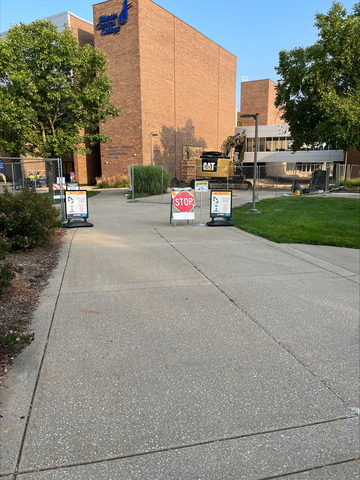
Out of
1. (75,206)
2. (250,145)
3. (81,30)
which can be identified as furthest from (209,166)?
(250,145)

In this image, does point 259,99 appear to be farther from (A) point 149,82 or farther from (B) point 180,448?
(B) point 180,448

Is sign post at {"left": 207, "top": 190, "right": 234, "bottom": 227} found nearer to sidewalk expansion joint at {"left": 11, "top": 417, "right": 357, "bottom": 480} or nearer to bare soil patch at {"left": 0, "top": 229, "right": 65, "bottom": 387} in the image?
bare soil patch at {"left": 0, "top": 229, "right": 65, "bottom": 387}

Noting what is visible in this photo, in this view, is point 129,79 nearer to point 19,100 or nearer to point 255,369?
point 19,100

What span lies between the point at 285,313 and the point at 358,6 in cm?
2904

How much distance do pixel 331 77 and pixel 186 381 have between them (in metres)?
27.2

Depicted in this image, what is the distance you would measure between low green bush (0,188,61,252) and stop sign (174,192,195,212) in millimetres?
4944

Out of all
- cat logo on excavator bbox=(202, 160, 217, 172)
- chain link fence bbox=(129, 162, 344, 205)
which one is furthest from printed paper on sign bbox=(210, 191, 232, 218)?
cat logo on excavator bbox=(202, 160, 217, 172)

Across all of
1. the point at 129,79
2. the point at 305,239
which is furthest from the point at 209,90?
the point at 305,239

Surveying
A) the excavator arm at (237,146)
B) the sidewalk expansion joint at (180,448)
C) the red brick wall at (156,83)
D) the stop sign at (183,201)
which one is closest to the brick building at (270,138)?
the red brick wall at (156,83)

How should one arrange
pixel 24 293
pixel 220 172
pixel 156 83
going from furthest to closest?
pixel 156 83 → pixel 220 172 → pixel 24 293

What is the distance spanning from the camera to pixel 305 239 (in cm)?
1037

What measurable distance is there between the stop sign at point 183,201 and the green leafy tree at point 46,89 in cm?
1441

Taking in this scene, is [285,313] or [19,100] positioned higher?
[19,100]

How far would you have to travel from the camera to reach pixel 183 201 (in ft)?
Answer: 41.5
